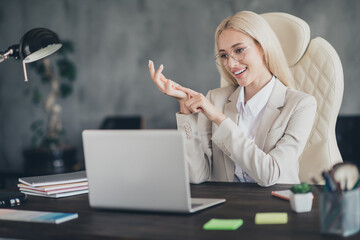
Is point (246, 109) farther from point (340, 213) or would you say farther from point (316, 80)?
point (340, 213)

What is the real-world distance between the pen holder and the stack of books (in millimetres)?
902

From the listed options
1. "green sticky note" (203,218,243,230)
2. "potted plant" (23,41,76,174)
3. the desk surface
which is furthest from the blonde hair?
"potted plant" (23,41,76,174)

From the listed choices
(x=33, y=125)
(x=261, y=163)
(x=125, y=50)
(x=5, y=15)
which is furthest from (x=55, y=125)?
(x=261, y=163)

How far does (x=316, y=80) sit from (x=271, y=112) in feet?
1.12

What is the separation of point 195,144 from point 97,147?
697 mm

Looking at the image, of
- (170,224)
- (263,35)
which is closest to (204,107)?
(263,35)

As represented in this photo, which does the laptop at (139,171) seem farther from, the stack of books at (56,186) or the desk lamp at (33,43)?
the desk lamp at (33,43)

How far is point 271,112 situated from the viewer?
1940 millimetres

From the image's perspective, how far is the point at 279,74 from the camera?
205 cm

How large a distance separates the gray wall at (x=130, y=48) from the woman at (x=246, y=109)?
1.79m

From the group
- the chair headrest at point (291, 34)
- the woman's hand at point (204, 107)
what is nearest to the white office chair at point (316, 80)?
the chair headrest at point (291, 34)

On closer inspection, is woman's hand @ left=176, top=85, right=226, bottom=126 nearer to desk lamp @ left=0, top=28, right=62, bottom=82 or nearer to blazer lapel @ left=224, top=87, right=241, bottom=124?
blazer lapel @ left=224, top=87, right=241, bottom=124

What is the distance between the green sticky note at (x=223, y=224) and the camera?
111 centimetres

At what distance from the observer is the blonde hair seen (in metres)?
1.95
